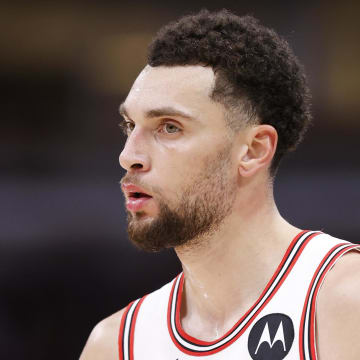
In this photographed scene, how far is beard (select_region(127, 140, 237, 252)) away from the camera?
2.71 meters

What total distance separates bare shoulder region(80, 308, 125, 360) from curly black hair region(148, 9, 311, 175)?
3.12ft

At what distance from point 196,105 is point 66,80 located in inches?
121

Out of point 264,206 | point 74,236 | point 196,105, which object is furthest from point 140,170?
point 74,236

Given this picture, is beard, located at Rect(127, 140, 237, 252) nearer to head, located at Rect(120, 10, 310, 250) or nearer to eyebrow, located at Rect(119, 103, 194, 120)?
head, located at Rect(120, 10, 310, 250)

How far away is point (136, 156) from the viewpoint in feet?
8.84

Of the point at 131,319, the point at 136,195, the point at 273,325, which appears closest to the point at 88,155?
the point at 131,319

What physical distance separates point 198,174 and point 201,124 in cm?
18

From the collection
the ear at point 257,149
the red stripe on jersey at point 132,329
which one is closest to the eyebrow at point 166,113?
the ear at point 257,149

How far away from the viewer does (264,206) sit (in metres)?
2.85

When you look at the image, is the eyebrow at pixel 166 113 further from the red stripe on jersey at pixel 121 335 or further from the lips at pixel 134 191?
the red stripe on jersey at pixel 121 335

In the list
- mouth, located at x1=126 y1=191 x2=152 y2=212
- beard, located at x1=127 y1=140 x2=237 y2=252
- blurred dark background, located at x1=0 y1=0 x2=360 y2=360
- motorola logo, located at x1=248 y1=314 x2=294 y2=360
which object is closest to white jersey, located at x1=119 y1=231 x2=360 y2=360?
motorola logo, located at x1=248 y1=314 x2=294 y2=360

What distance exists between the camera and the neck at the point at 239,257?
280cm

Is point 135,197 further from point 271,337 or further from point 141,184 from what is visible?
point 271,337

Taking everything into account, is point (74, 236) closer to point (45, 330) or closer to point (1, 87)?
point (45, 330)
